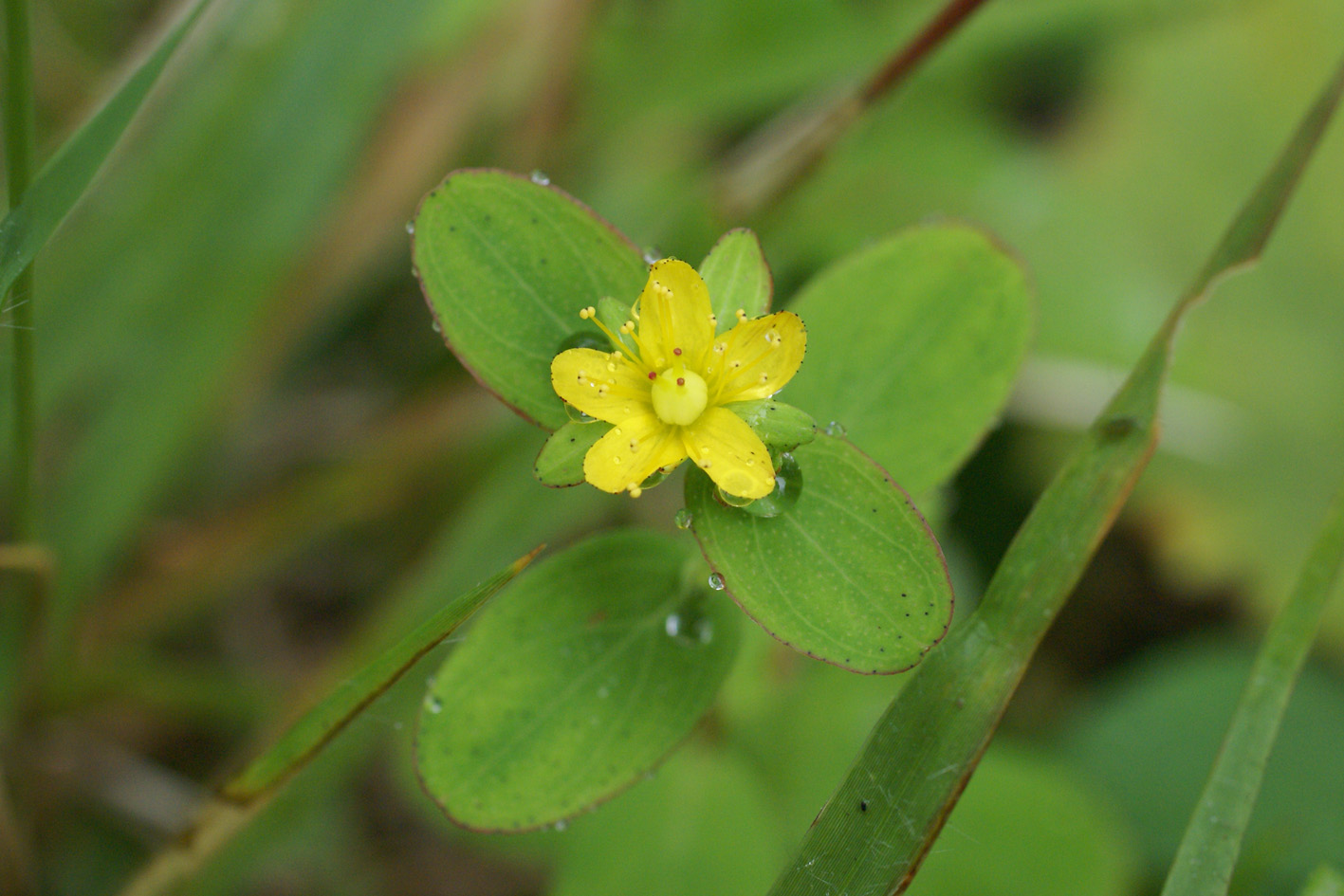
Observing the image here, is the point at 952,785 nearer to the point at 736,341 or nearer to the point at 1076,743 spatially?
the point at 736,341

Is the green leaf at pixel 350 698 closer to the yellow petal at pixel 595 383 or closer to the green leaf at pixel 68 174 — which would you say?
the yellow petal at pixel 595 383

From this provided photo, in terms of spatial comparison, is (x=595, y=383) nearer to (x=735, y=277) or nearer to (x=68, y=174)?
(x=735, y=277)

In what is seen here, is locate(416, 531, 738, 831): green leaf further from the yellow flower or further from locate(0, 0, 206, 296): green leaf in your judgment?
locate(0, 0, 206, 296): green leaf

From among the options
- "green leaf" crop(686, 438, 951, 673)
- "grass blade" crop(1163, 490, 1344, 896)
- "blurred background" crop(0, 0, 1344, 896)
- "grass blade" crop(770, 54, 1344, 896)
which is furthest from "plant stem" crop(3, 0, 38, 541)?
"grass blade" crop(1163, 490, 1344, 896)

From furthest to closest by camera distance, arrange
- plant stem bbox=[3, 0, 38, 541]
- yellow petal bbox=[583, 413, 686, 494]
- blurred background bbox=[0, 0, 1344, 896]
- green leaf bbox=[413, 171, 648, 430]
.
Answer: blurred background bbox=[0, 0, 1344, 896] < plant stem bbox=[3, 0, 38, 541] < green leaf bbox=[413, 171, 648, 430] < yellow petal bbox=[583, 413, 686, 494]

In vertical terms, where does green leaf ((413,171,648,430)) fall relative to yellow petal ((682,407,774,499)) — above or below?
above

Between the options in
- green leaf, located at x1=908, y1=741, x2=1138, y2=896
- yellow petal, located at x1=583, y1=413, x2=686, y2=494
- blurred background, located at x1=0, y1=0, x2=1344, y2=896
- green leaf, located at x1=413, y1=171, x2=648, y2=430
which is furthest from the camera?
blurred background, located at x1=0, y1=0, x2=1344, y2=896
